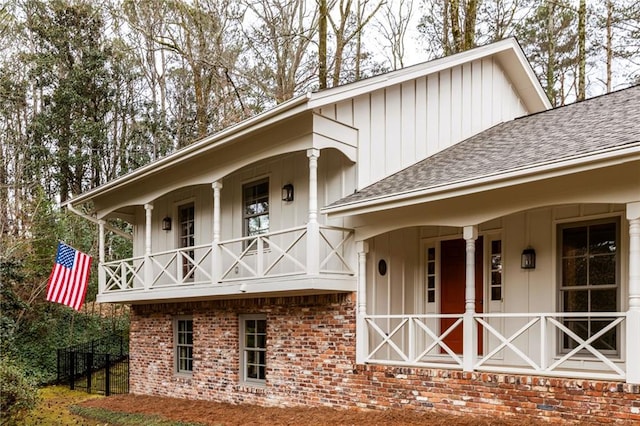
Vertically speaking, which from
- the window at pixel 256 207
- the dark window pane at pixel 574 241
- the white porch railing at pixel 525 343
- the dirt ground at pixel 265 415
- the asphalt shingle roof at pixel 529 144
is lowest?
the dirt ground at pixel 265 415

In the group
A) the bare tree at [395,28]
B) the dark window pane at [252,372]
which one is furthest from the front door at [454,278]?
the bare tree at [395,28]

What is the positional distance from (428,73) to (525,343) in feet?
16.2

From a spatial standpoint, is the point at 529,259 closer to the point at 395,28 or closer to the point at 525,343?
the point at 525,343

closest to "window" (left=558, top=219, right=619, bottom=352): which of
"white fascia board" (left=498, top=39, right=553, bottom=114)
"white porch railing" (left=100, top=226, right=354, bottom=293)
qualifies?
"white porch railing" (left=100, top=226, right=354, bottom=293)

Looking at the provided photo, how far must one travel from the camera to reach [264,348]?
11539 millimetres

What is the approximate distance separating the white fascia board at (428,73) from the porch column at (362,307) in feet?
7.76

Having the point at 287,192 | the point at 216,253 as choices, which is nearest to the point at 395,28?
the point at 287,192

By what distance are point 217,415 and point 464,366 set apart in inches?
186

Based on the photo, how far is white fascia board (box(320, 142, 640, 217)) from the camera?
6.65 m

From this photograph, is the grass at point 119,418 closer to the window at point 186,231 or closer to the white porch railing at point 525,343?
the window at point 186,231

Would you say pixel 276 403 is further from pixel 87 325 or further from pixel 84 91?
pixel 84 91

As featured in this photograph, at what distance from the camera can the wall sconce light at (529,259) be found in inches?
354

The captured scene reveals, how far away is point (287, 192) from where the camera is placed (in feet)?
36.7

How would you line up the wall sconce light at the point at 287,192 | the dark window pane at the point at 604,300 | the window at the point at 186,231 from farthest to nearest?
the window at the point at 186,231
the wall sconce light at the point at 287,192
the dark window pane at the point at 604,300
